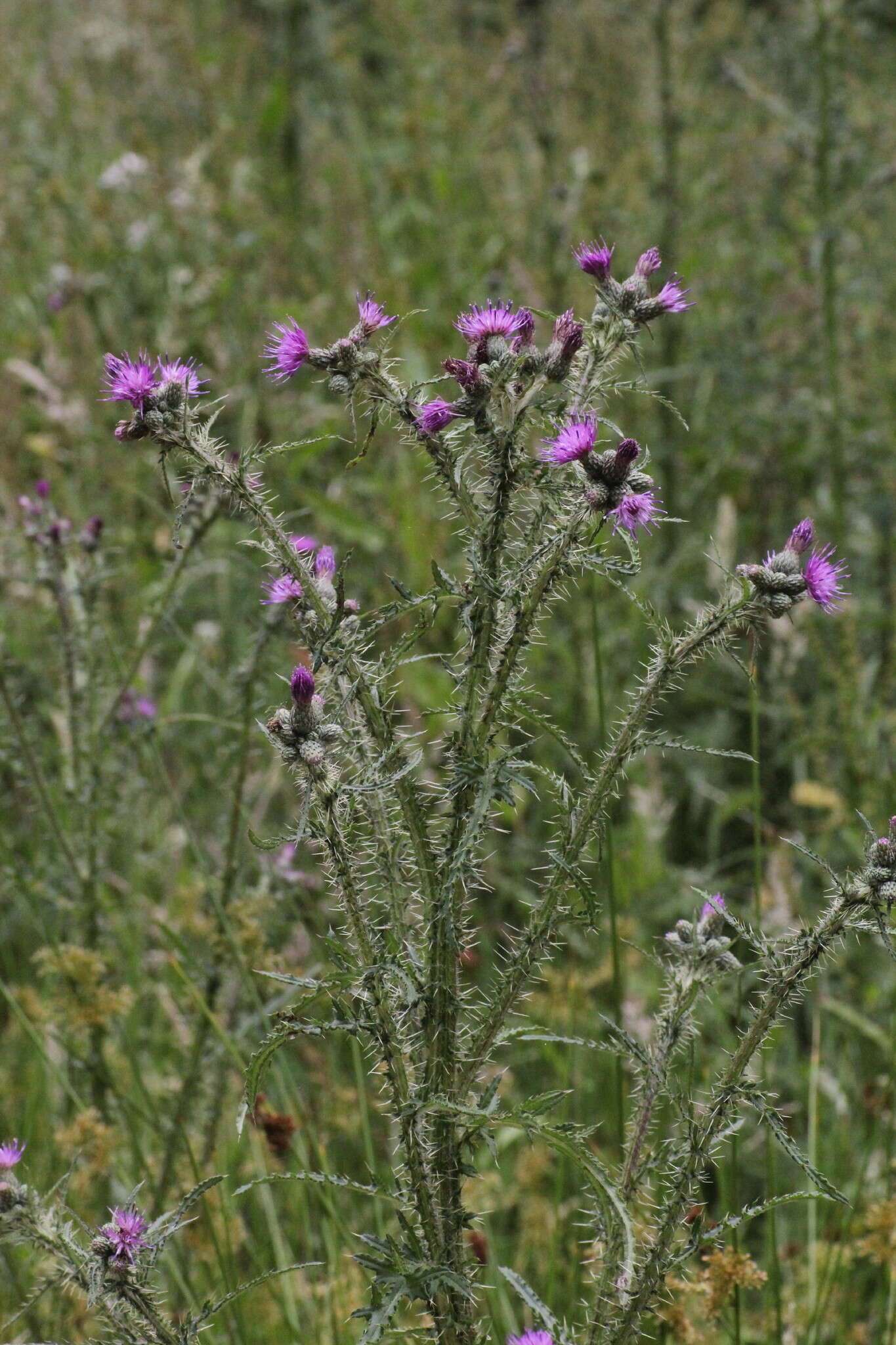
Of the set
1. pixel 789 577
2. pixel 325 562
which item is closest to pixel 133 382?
pixel 325 562

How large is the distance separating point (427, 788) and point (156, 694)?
1.13 meters

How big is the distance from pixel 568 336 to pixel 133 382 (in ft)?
1.48

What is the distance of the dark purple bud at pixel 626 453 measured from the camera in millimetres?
1152

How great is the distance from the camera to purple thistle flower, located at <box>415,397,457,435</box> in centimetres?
126

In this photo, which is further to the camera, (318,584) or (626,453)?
(318,584)

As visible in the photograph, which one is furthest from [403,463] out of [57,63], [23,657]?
[57,63]

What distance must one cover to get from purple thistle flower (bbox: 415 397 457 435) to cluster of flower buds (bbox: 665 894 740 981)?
0.61m

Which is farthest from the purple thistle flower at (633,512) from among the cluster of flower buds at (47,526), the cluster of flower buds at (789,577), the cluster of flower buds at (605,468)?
the cluster of flower buds at (47,526)

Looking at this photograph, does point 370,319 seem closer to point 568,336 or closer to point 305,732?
point 568,336

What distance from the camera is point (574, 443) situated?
47.8 inches

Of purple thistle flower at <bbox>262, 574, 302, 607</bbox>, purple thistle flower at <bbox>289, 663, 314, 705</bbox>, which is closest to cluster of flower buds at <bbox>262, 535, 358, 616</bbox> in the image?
purple thistle flower at <bbox>262, 574, 302, 607</bbox>

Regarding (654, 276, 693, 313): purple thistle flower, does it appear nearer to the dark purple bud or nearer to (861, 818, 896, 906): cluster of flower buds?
the dark purple bud

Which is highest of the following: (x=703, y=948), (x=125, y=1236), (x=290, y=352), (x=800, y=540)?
(x=290, y=352)

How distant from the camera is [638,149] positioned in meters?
4.88
